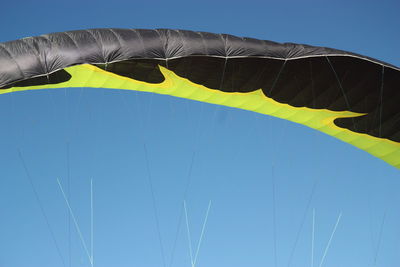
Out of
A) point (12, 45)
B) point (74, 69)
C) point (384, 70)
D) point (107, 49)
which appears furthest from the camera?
point (384, 70)

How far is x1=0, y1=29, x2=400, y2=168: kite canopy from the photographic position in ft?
28.0

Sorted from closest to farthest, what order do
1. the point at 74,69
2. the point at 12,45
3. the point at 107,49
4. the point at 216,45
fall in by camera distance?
the point at 12,45 → the point at 107,49 → the point at 216,45 → the point at 74,69

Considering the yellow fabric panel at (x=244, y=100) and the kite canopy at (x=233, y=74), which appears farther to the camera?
the yellow fabric panel at (x=244, y=100)

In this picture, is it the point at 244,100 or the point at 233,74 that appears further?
the point at 244,100

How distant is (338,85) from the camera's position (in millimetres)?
11922

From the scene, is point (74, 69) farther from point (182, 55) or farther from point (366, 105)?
point (366, 105)

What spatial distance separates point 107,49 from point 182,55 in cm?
121

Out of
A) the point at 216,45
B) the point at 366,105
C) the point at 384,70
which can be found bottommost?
the point at 366,105

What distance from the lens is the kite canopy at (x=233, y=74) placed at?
8539 mm

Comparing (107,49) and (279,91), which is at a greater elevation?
(107,49)

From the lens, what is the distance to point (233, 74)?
11.3m

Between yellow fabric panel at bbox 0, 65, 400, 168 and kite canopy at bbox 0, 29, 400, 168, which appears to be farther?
yellow fabric panel at bbox 0, 65, 400, 168

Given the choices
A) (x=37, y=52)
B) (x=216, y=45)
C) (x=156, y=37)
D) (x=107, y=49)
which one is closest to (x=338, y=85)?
(x=216, y=45)

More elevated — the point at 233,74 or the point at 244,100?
the point at 233,74
